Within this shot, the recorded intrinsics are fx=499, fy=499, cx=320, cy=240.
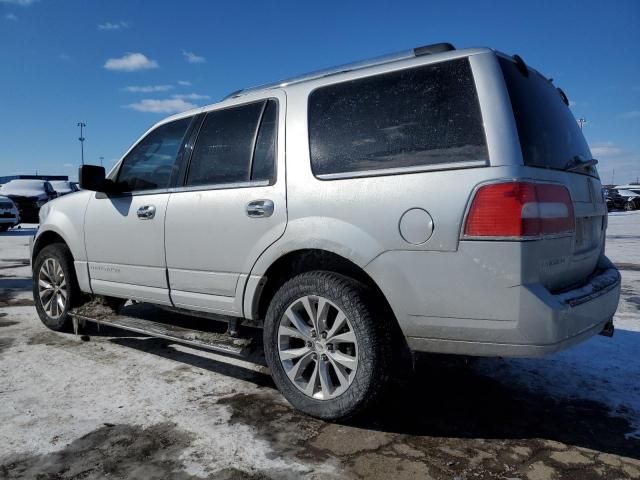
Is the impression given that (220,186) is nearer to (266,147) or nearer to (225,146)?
(225,146)


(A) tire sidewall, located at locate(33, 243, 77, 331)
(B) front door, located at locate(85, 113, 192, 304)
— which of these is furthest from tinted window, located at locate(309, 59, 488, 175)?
(A) tire sidewall, located at locate(33, 243, 77, 331)

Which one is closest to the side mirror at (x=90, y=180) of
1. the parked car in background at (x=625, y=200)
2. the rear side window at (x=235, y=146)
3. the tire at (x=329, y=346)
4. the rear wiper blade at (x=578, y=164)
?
the rear side window at (x=235, y=146)

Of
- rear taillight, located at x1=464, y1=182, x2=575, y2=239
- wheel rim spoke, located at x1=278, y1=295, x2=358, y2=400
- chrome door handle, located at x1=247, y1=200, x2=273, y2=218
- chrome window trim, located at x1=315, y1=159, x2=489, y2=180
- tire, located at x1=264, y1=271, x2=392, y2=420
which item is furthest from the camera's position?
chrome door handle, located at x1=247, y1=200, x2=273, y2=218

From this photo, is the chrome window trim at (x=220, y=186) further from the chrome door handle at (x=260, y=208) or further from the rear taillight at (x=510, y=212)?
the rear taillight at (x=510, y=212)

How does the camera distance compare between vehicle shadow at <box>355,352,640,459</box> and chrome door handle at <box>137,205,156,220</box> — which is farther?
chrome door handle at <box>137,205,156,220</box>

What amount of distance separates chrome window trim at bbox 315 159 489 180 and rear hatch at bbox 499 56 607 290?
0.79ft

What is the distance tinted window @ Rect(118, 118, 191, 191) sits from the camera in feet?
12.5

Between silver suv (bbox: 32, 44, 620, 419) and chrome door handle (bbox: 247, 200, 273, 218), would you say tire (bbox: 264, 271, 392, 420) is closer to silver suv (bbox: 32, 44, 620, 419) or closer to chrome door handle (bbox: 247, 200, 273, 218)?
silver suv (bbox: 32, 44, 620, 419)

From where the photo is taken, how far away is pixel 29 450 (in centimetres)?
251

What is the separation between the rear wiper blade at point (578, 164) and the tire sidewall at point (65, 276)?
13.4ft

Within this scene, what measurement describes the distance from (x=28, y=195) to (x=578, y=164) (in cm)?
2182

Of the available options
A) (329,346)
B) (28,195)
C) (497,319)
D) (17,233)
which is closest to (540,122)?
(497,319)

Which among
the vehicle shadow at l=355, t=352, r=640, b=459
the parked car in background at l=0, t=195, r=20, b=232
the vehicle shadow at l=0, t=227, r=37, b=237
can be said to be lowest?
the vehicle shadow at l=355, t=352, r=640, b=459

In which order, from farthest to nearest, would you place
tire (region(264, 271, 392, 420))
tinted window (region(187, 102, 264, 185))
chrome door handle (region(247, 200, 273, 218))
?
tinted window (region(187, 102, 264, 185)) → chrome door handle (region(247, 200, 273, 218)) → tire (region(264, 271, 392, 420))
